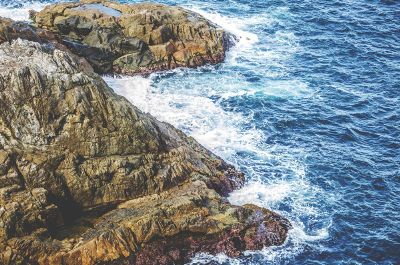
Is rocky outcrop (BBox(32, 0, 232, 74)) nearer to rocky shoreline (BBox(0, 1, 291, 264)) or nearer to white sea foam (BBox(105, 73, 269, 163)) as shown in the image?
white sea foam (BBox(105, 73, 269, 163))

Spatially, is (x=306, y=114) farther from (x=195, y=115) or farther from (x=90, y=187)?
(x=90, y=187)

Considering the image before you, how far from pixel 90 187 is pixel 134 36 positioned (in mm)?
35760

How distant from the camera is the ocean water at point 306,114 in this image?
42938 mm

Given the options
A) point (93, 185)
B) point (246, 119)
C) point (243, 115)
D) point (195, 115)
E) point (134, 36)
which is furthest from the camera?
point (134, 36)

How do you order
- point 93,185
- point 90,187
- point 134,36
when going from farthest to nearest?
point 134,36 < point 93,185 < point 90,187

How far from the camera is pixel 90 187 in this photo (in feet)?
125

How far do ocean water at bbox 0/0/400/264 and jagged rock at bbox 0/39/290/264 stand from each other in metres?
2.74

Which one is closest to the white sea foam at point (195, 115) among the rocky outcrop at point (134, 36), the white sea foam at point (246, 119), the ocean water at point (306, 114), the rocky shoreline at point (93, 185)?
the white sea foam at point (246, 119)

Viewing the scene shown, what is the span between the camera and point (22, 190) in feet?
116

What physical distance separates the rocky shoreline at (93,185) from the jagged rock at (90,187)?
3.0 inches

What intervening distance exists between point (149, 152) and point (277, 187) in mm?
13393

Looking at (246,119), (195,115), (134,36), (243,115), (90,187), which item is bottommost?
(246,119)

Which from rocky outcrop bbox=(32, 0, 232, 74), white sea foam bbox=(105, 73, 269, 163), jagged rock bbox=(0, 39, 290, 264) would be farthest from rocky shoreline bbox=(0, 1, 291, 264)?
rocky outcrop bbox=(32, 0, 232, 74)

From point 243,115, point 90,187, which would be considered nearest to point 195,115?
point 243,115
